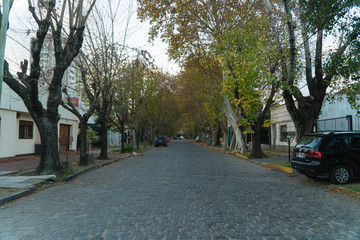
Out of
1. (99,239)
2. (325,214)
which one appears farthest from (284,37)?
(99,239)

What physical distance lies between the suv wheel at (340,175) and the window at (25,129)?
61.1ft

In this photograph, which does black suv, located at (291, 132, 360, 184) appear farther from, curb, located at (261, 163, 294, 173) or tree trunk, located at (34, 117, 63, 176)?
tree trunk, located at (34, 117, 63, 176)

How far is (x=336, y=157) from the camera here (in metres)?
9.10

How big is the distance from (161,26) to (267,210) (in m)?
16.6

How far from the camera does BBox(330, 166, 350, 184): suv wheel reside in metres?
9.09

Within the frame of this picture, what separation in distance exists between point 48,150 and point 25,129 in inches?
447

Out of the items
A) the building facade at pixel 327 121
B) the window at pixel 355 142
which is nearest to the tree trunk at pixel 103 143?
the building facade at pixel 327 121

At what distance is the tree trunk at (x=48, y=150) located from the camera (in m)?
11.1

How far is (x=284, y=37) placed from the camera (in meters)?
15.2

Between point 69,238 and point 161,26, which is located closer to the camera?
point 69,238

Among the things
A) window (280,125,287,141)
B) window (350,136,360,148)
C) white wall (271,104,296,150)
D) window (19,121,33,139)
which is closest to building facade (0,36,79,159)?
window (19,121,33,139)

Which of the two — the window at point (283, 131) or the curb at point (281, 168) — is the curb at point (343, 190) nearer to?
the curb at point (281, 168)

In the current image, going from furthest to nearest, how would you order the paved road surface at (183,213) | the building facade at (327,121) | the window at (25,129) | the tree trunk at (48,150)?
the window at (25,129) → the building facade at (327,121) → the tree trunk at (48,150) → the paved road surface at (183,213)

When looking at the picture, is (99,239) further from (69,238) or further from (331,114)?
(331,114)
